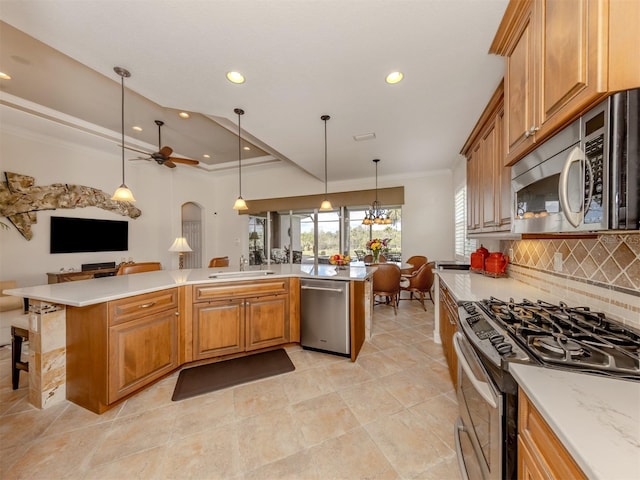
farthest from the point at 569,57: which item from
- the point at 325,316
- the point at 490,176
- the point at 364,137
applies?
the point at 364,137

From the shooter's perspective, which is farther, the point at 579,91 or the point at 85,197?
the point at 85,197

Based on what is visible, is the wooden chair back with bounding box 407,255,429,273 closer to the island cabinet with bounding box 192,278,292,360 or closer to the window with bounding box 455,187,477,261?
the window with bounding box 455,187,477,261

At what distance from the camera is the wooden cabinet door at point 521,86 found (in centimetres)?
127

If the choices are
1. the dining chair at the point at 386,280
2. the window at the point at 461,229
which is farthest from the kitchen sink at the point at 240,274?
the window at the point at 461,229

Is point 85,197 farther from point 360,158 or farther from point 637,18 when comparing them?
point 637,18

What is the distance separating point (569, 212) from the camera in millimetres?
938

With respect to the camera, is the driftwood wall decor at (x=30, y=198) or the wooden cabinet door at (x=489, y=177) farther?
the driftwood wall decor at (x=30, y=198)

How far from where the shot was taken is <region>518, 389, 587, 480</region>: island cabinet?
590 mm

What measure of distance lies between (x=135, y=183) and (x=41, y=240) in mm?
1808

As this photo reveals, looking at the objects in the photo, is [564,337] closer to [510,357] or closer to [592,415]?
[510,357]

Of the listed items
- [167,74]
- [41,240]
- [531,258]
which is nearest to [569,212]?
[531,258]

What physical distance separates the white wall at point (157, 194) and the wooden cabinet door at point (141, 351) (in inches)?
129

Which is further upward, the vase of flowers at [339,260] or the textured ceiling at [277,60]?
the textured ceiling at [277,60]

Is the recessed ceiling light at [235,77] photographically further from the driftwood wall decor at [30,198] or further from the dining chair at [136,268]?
the driftwood wall decor at [30,198]
